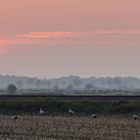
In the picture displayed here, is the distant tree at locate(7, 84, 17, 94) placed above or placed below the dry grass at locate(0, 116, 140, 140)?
above

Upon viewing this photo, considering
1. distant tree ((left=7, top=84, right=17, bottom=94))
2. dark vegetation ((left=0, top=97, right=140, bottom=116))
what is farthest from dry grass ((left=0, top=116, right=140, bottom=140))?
distant tree ((left=7, top=84, right=17, bottom=94))

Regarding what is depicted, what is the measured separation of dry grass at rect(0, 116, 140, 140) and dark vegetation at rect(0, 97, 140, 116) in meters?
12.8

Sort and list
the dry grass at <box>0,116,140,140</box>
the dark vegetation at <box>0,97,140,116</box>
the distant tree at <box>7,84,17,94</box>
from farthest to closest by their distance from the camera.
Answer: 1. the distant tree at <box>7,84,17,94</box>
2. the dark vegetation at <box>0,97,140,116</box>
3. the dry grass at <box>0,116,140,140</box>

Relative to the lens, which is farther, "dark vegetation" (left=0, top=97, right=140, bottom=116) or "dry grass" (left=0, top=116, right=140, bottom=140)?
"dark vegetation" (left=0, top=97, right=140, bottom=116)

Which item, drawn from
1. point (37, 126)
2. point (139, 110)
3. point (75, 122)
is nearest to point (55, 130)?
point (37, 126)

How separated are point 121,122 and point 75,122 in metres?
3.99

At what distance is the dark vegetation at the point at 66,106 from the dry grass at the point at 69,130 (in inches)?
505

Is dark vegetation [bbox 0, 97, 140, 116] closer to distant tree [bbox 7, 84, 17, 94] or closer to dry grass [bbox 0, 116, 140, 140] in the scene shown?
dry grass [bbox 0, 116, 140, 140]

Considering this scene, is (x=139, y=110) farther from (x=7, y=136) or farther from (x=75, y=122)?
(x=7, y=136)

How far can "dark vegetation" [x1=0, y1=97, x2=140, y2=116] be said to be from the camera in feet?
196

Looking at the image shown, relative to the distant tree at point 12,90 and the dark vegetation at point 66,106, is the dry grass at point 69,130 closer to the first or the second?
the dark vegetation at point 66,106

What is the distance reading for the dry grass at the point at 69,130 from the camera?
3644cm

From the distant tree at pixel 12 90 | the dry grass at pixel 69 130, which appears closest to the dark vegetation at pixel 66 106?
the dry grass at pixel 69 130

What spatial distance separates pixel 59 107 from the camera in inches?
2464
